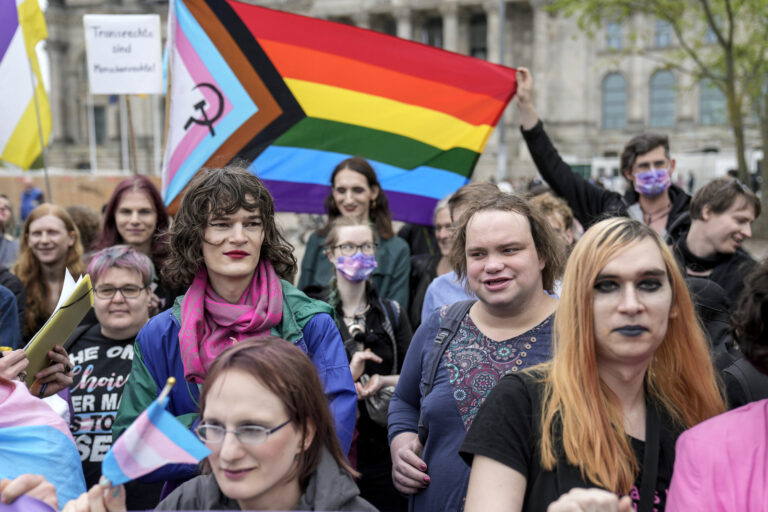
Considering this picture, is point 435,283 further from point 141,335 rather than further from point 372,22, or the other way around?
point 372,22

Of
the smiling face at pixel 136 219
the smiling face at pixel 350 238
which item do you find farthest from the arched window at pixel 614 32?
the smiling face at pixel 136 219

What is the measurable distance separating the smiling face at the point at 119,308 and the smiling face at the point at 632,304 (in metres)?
2.45

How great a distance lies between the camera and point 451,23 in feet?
171

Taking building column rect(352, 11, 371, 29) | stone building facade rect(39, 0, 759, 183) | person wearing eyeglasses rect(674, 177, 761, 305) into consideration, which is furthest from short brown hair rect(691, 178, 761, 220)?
building column rect(352, 11, 371, 29)

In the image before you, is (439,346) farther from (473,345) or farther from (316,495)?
(316,495)

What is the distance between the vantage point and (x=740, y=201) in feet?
13.7

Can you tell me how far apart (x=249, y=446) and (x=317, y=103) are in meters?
4.55

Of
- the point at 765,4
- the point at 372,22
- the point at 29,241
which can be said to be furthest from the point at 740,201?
the point at 372,22

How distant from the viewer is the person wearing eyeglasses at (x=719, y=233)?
4.14 m

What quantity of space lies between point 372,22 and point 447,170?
50064 millimetres

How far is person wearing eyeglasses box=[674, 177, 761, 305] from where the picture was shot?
13.6 feet

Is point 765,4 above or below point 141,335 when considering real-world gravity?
above

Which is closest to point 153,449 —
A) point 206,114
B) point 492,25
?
point 206,114

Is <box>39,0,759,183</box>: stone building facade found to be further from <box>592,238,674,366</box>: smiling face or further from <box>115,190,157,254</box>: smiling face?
<box>592,238,674,366</box>: smiling face
